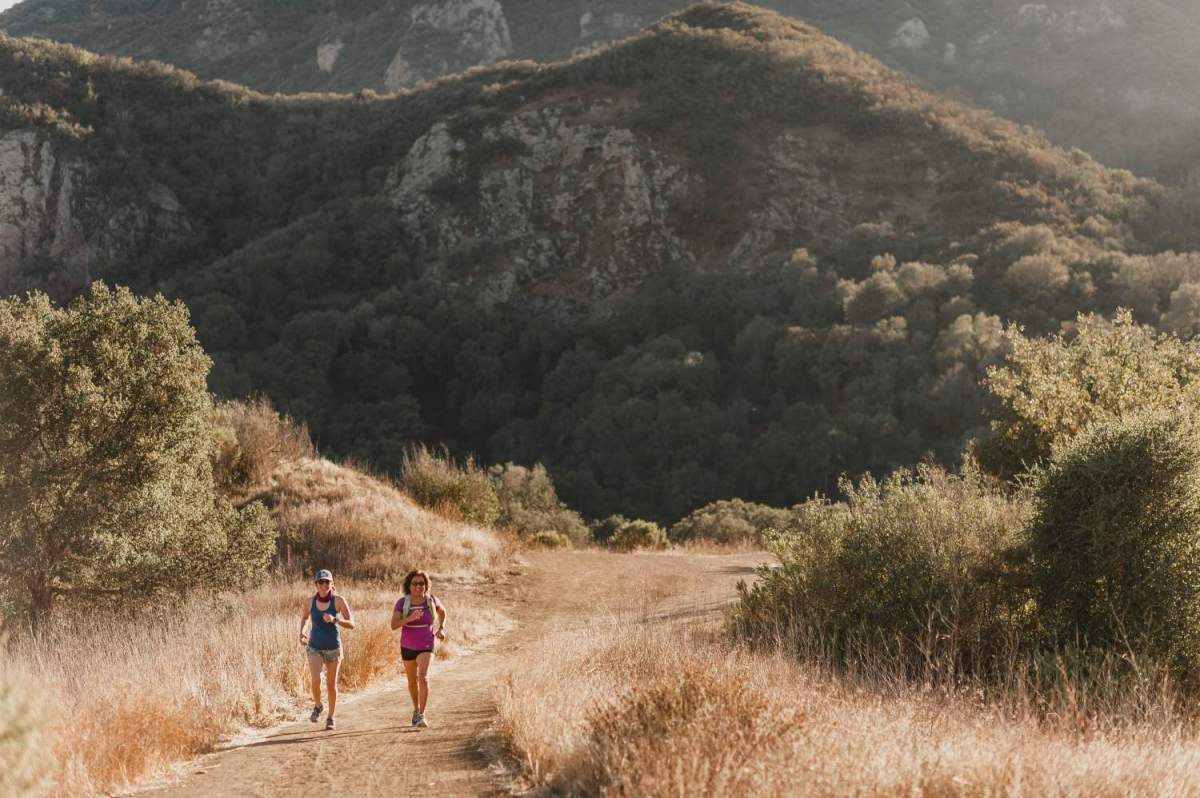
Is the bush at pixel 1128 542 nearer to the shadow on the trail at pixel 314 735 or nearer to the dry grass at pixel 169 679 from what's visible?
the shadow on the trail at pixel 314 735

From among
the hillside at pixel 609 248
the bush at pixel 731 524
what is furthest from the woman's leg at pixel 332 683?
the hillside at pixel 609 248

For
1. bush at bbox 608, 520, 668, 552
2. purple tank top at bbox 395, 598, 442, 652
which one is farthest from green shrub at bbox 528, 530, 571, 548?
purple tank top at bbox 395, 598, 442, 652

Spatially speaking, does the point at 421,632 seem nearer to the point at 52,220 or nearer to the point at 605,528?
the point at 605,528

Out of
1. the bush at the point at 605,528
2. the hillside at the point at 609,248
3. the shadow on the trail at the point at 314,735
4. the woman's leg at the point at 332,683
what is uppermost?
the hillside at the point at 609,248

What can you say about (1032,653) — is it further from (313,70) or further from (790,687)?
(313,70)

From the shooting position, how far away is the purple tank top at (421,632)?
883cm

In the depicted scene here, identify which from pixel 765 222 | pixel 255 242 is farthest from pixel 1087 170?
pixel 255 242

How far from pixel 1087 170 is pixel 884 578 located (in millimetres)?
67286

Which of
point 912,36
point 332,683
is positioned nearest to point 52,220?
point 332,683

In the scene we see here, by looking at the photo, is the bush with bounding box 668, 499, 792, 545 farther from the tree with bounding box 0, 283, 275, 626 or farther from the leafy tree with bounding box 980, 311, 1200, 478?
the tree with bounding box 0, 283, 275, 626

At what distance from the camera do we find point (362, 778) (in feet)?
22.2

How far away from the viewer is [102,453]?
1370 cm

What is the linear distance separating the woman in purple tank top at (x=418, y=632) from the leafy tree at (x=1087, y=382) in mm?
10485

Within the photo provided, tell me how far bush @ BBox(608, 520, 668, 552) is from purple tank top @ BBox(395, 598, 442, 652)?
21144 millimetres
